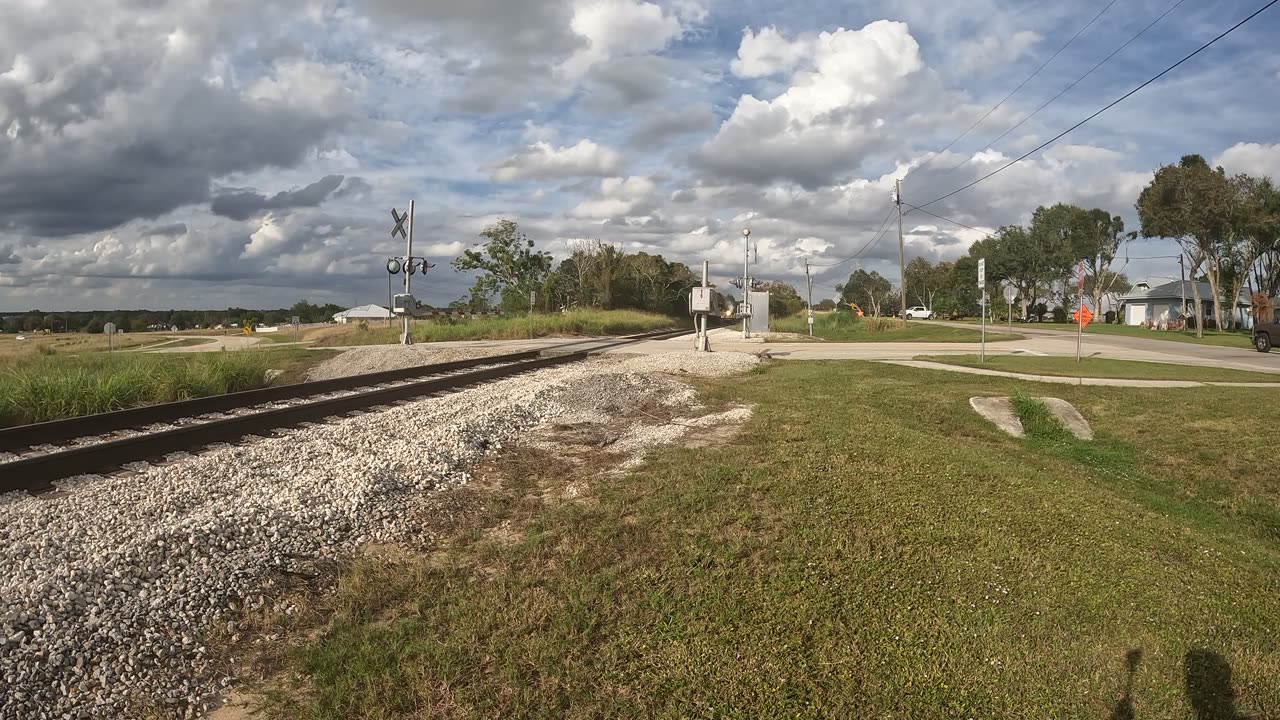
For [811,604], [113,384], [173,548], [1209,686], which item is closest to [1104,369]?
[1209,686]

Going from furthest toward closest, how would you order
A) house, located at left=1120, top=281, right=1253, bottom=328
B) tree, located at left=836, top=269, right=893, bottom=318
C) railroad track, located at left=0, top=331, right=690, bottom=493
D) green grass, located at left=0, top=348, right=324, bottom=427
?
tree, located at left=836, top=269, right=893, bottom=318 < house, located at left=1120, top=281, right=1253, bottom=328 < green grass, located at left=0, top=348, right=324, bottom=427 < railroad track, located at left=0, top=331, right=690, bottom=493

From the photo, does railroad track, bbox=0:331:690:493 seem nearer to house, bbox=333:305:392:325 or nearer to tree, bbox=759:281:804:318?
tree, bbox=759:281:804:318

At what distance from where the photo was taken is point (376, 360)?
65.9ft

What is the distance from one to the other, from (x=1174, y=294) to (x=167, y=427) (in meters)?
78.9

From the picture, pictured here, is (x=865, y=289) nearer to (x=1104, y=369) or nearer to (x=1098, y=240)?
(x=1098, y=240)

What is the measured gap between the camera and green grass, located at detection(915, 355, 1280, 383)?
1673 cm

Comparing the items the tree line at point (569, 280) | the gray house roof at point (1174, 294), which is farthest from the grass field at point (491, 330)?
the gray house roof at point (1174, 294)

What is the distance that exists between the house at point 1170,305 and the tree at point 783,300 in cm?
3217

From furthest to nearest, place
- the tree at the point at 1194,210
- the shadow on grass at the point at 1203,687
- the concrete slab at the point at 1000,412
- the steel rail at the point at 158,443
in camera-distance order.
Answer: the tree at the point at 1194,210 < the concrete slab at the point at 1000,412 < the steel rail at the point at 158,443 < the shadow on grass at the point at 1203,687

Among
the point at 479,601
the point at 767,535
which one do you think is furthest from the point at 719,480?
the point at 479,601

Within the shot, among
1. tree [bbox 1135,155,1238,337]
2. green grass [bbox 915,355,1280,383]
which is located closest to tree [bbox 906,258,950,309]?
tree [bbox 1135,155,1238,337]

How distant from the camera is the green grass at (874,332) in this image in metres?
35.6

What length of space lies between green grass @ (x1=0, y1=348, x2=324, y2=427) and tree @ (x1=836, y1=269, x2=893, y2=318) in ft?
297

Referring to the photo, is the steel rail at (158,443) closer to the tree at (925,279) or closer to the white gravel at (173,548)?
the white gravel at (173,548)
